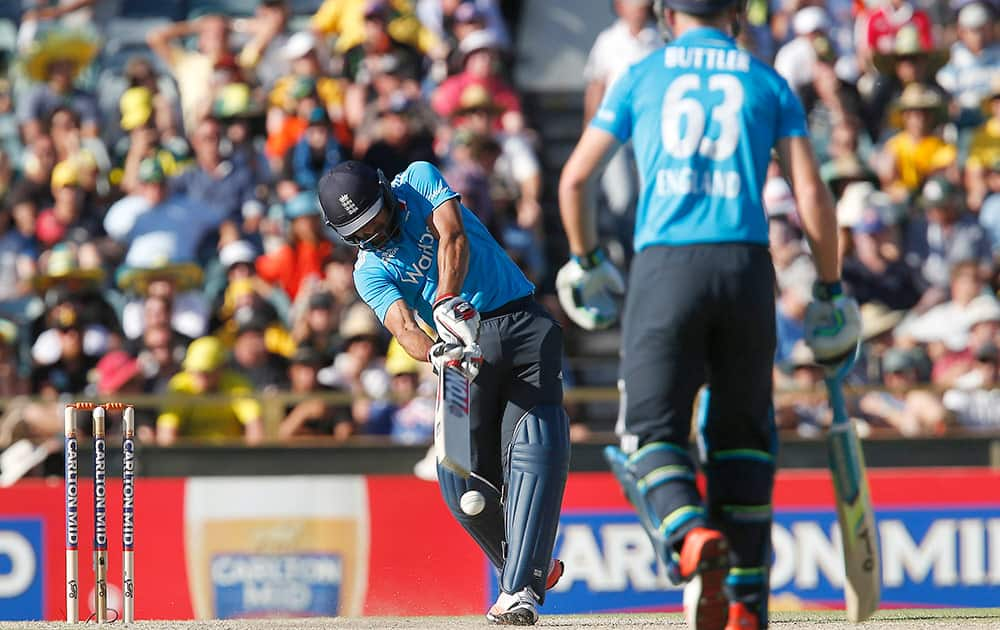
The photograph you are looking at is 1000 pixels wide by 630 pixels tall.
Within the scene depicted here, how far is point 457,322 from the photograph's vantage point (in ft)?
22.8

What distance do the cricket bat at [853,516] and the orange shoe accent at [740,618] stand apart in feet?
1.25

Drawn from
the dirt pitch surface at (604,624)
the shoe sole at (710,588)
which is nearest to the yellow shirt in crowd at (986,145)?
the dirt pitch surface at (604,624)

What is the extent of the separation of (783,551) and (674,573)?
5.49 m

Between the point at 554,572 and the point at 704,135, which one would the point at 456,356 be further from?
the point at 704,135

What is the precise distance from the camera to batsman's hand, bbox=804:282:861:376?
19.0 ft

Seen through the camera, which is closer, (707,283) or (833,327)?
(707,283)

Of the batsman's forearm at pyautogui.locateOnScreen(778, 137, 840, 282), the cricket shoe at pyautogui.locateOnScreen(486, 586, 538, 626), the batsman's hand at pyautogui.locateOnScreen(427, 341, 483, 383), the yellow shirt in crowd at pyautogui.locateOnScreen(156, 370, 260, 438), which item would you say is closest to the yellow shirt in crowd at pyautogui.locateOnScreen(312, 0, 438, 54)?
the yellow shirt in crowd at pyautogui.locateOnScreen(156, 370, 260, 438)

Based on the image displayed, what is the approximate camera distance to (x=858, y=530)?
230 inches

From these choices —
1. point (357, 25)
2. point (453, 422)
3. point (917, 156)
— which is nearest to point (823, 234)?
point (453, 422)

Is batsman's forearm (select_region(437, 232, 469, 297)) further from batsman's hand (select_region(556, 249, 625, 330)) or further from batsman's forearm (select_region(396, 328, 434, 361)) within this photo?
batsman's hand (select_region(556, 249, 625, 330))

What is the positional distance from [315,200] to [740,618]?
819 cm

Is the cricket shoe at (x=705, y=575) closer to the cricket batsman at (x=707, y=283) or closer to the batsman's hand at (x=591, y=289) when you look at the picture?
the cricket batsman at (x=707, y=283)

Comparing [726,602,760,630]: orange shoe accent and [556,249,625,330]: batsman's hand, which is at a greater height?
[556,249,625,330]: batsman's hand

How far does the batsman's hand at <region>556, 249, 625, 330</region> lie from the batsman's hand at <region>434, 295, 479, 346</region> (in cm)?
105
